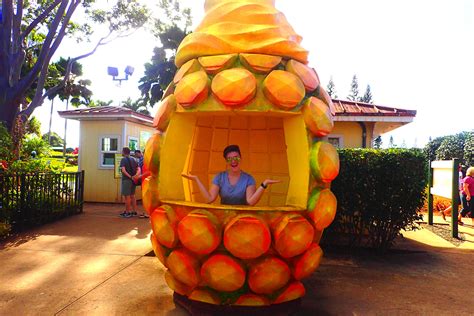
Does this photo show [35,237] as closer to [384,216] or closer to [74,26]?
[384,216]

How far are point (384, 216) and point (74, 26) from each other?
13699mm

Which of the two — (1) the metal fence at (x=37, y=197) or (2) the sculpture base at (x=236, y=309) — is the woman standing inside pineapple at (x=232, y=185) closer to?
(2) the sculpture base at (x=236, y=309)

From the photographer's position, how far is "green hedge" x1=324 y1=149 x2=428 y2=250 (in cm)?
576

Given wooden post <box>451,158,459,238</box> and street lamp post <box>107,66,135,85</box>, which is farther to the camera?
street lamp post <box>107,66,135,85</box>

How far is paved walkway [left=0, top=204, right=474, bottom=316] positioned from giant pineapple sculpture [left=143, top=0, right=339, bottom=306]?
61cm

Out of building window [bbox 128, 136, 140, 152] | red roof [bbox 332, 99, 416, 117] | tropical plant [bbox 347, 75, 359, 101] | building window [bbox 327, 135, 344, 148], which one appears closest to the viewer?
red roof [bbox 332, 99, 416, 117]

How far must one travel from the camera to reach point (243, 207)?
10.7 ft

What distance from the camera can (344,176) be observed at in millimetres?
5918

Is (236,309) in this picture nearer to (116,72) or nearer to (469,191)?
(469,191)

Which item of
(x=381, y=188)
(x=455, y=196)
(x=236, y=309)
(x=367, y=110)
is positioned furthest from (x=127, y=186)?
(x=455, y=196)

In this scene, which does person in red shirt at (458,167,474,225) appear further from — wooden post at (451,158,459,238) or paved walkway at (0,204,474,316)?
paved walkway at (0,204,474,316)

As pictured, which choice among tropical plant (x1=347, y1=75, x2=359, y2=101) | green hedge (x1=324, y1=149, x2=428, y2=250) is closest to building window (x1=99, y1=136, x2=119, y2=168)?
green hedge (x1=324, y1=149, x2=428, y2=250)

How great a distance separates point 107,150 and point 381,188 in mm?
8899

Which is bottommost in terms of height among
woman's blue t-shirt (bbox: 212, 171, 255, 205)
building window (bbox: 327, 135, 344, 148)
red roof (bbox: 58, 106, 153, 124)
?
woman's blue t-shirt (bbox: 212, 171, 255, 205)
